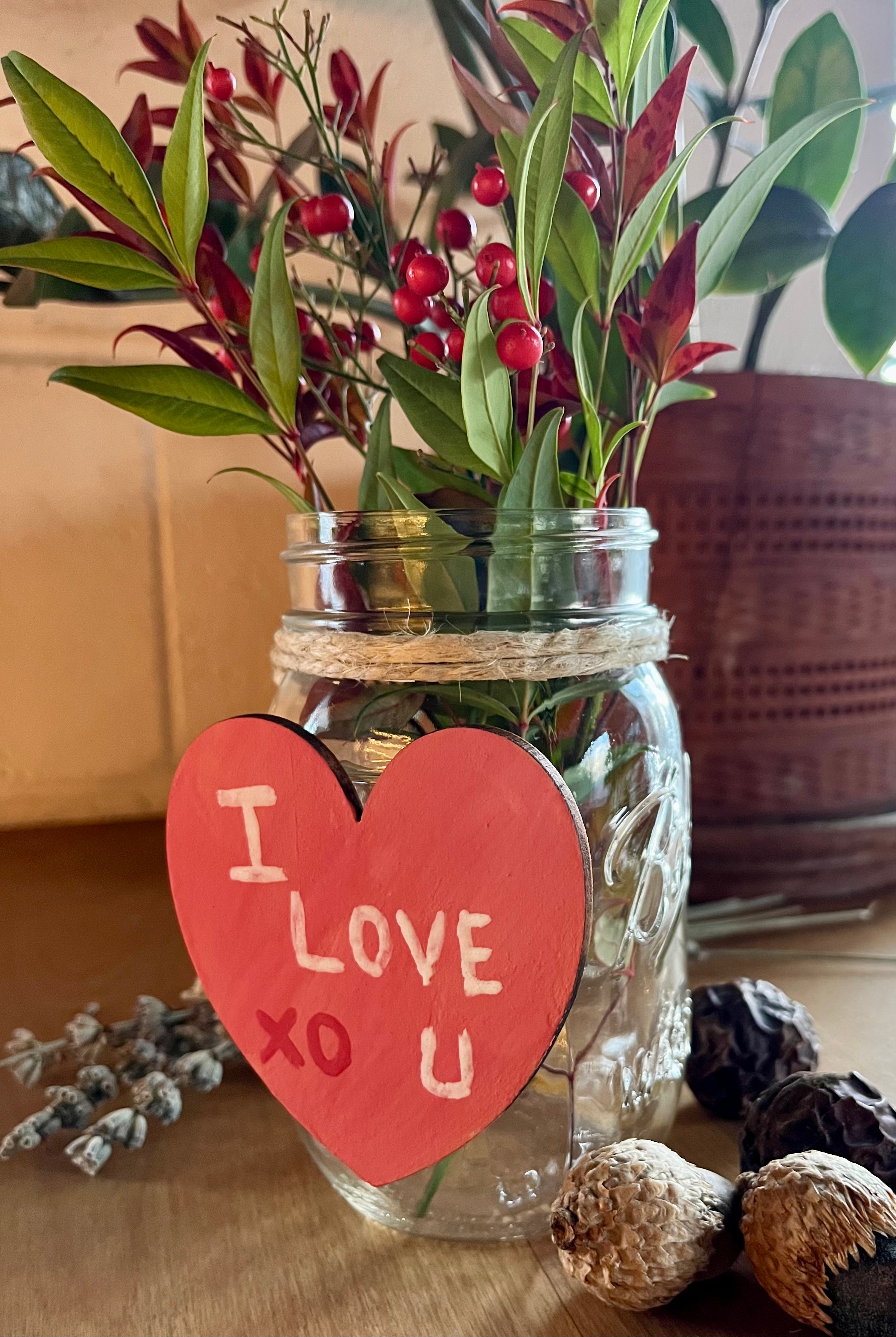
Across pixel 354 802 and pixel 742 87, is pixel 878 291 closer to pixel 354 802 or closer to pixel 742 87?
pixel 742 87

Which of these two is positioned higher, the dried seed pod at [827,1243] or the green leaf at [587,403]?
the green leaf at [587,403]

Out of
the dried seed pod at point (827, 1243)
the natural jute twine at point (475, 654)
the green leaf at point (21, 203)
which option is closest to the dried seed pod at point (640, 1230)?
the dried seed pod at point (827, 1243)

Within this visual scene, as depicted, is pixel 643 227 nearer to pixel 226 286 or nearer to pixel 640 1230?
pixel 226 286

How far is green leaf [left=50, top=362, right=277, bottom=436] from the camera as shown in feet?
1.15

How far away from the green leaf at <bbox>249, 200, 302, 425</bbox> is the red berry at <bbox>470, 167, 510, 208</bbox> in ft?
0.23

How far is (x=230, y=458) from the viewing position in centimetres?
73

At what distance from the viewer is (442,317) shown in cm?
37

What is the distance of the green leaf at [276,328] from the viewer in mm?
328

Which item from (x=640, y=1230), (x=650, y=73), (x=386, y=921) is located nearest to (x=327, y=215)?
(x=650, y=73)

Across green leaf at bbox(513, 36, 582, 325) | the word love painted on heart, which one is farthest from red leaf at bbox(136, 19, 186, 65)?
the word love painted on heart

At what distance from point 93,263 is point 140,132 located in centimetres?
9

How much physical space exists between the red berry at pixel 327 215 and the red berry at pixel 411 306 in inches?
1.5

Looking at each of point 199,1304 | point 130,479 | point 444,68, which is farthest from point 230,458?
point 199,1304

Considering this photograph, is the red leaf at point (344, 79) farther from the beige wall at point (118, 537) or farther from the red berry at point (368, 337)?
the beige wall at point (118, 537)
